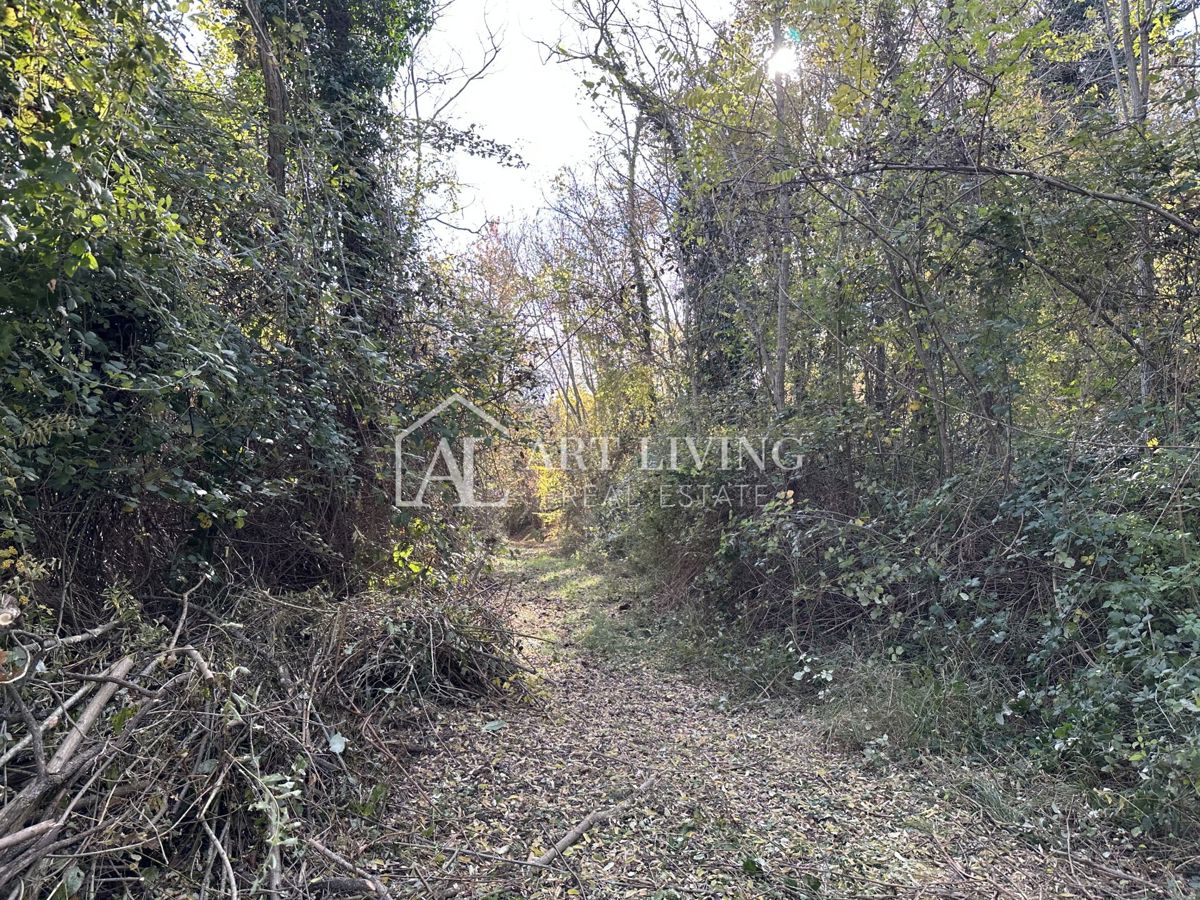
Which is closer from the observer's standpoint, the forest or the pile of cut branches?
the pile of cut branches

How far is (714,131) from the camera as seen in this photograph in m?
3.72

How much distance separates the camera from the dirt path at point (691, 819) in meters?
2.02

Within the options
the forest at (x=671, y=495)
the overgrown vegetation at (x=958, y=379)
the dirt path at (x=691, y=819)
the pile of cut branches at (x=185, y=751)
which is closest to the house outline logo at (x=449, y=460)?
the forest at (x=671, y=495)

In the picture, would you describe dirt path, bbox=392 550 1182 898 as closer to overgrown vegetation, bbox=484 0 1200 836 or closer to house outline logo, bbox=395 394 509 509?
overgrown vegetation, bbox=484 0 1200 836

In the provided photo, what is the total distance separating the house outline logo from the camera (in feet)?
12.0

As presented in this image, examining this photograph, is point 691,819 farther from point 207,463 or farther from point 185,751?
point 207,463

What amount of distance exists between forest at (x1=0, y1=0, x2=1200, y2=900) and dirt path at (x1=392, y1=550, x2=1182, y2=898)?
0.02 m

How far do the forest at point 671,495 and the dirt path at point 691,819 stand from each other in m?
0.02

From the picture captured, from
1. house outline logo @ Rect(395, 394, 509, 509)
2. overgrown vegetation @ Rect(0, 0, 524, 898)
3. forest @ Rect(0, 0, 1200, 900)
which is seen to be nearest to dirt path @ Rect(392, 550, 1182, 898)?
forest @ Rect(0, 0, 1200, 900)

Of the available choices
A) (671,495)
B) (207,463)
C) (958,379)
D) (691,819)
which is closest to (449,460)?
(207,463)

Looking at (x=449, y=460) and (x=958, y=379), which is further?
(x=449, y=460)

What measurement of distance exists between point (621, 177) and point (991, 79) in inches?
154

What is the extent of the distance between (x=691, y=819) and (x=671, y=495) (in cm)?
313

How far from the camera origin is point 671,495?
17.4ft
